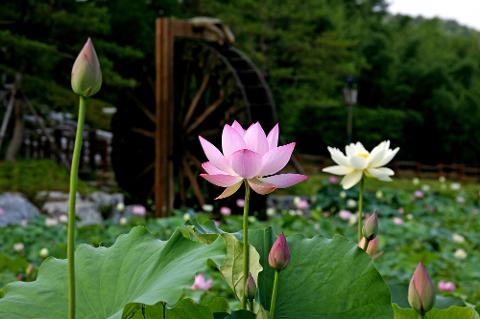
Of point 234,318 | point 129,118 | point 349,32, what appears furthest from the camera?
point 349,32

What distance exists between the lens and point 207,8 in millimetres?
14539

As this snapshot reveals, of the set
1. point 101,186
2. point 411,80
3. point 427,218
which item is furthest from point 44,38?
point 411,80

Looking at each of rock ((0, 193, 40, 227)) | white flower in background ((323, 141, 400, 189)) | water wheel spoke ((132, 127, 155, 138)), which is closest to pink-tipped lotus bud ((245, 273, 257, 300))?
white flower in background ((323, 141, 400, 189))

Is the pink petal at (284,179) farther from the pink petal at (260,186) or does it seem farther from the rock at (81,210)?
the rock at (81,210)

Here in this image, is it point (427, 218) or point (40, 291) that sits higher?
point (40, 291)

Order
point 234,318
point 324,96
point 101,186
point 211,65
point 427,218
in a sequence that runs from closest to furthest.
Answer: point 234,318 < point 427,218 < point 211,65 < point 101,186 < point 324,96

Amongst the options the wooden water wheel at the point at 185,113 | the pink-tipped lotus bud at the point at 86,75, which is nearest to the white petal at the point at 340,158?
the pink-tipped lotus bud at the point at 86,75

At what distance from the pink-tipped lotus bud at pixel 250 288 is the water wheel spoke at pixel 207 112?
6.01 meters

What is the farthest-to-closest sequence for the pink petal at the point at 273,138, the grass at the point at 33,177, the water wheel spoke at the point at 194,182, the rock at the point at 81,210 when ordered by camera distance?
1. the grass at the point at 33,177
2. the water wheel spoke at the point at 194,182
3. the rock at the point at 81,210
4. the pink petal at the point at 273,138

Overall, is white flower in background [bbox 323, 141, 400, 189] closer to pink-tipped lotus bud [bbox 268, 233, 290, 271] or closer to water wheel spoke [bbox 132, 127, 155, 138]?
pink-tipped lotus bud [bbox 268, 233, 290, 271]

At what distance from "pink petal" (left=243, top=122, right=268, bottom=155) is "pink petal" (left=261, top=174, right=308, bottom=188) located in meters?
0.03

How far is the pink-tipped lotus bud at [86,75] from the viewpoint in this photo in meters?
0.55

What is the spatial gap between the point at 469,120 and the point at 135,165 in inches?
623

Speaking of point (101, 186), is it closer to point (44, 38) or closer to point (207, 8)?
point (44, 38)
